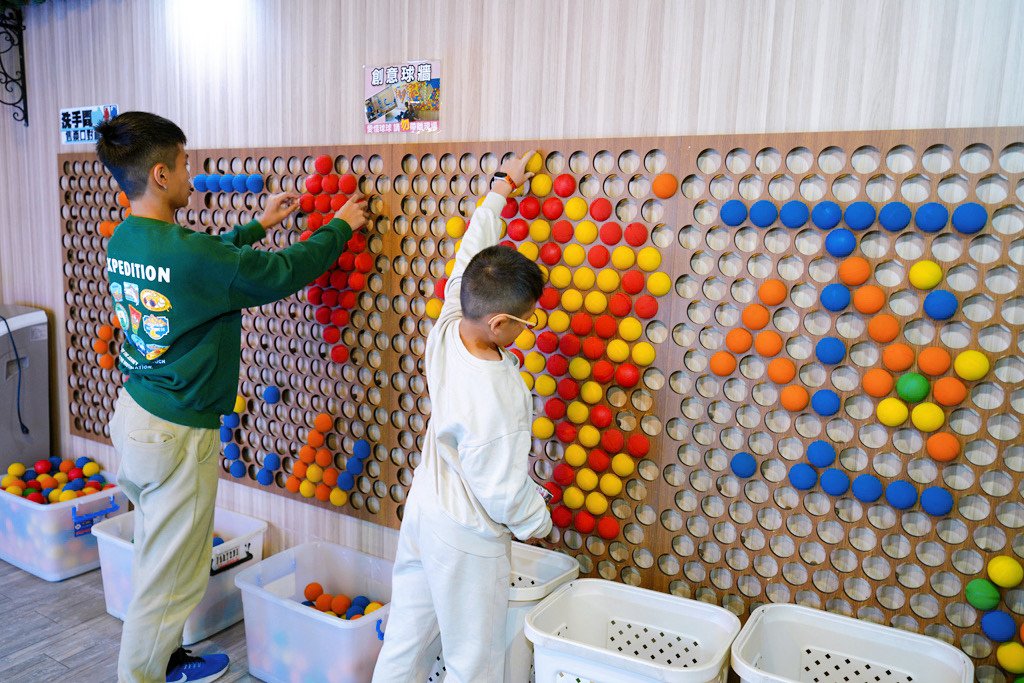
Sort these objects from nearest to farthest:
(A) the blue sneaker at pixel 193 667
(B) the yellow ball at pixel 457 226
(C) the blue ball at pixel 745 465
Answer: (C) the blue ball at pixel 745 465, (B) the yellow ball at pixel 457 226, (A) the blue sneaker at pixel 193 667

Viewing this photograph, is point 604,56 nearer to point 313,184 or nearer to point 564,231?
point 564,231

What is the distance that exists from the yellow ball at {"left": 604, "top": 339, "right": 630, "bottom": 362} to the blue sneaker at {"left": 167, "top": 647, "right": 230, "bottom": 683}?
1.79 m

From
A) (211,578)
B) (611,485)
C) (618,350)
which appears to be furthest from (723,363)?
(211,578)

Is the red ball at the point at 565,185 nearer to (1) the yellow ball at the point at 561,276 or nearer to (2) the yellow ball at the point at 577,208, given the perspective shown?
(2) the yellow ball at the point at 577,208

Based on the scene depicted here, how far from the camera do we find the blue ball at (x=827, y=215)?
1.91 m

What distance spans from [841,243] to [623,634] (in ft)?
4.00

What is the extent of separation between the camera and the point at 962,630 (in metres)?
1.90

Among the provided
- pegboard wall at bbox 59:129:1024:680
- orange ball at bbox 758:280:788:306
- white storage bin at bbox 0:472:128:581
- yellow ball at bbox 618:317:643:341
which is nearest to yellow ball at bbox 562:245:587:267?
pegboard wall at bbox 59:129:1024:680

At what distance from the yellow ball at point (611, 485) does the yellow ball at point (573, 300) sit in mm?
515

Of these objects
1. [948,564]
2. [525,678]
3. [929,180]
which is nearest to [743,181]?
[929,180]

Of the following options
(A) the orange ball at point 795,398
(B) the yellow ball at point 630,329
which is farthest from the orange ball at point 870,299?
(B) the yellow ball at point 630,329

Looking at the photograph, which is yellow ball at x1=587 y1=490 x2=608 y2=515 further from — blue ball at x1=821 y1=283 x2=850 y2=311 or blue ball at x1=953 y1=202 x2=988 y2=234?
blue ball at x1=953 y1=202 x2=988 y2=234

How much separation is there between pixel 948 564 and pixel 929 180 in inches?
37.2

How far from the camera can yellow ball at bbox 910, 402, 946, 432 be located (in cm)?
184
